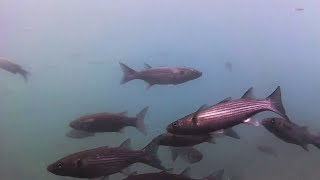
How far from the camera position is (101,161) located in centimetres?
329

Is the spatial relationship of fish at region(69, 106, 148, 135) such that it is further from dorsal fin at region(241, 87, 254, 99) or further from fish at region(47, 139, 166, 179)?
dorsal fin at region(241, 87, 254, 99)

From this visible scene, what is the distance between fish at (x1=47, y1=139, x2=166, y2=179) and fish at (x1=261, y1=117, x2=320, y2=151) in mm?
1118

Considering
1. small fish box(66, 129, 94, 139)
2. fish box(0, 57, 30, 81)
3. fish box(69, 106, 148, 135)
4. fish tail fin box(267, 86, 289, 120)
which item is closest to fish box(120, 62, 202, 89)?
fish box(69, 106, 148, 135)

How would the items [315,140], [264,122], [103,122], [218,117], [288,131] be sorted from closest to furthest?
[218,117]
[264,122]
[288,131]
[315,140]
[103,122]

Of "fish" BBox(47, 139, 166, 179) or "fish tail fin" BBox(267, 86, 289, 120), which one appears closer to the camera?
"fish" BBox(47, 139, 166, 179)

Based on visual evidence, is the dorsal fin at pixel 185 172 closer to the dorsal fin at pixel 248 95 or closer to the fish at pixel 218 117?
the fish at pixel 218 117

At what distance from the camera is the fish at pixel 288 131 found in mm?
3763

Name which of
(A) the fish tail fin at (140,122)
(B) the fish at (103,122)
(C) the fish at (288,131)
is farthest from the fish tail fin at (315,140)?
(B) the fish at (103,122)

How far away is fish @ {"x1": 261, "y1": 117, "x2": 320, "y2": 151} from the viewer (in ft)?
12.3

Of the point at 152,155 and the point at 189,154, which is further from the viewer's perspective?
the point at 189,154

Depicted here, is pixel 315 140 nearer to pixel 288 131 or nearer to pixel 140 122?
pixel 288 131

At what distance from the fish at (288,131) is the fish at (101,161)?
1118mm

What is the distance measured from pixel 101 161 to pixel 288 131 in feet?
5.99

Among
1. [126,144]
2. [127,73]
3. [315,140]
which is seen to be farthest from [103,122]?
[315,140]
